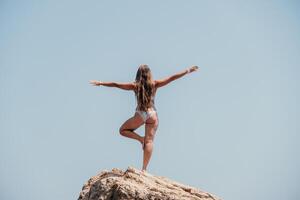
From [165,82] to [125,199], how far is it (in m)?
3.90

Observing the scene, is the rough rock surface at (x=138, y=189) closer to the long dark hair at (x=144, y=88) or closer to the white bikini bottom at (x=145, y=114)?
the white bikini bottom at (x=145, y=114)

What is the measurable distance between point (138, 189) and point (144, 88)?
324 cm

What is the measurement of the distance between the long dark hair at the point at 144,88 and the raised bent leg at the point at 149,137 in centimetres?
40

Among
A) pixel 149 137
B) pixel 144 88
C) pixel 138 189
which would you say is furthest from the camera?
pixel 144 88

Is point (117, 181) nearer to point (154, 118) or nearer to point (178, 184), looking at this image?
point (178, 184)

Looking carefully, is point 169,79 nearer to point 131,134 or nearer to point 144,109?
point 144,109

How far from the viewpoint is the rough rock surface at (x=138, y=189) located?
913cm

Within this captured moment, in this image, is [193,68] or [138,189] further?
[193,68]

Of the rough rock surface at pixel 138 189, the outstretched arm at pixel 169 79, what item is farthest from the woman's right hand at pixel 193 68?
the rough rock surface at pixel 138 189

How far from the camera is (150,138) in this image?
11531 mm

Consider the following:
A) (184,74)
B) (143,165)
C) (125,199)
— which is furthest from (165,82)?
(125,199)

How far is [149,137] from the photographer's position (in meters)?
11.5

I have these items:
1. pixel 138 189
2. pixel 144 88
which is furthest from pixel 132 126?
pixel 138 189

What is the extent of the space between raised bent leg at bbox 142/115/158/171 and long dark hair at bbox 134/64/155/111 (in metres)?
0.40
